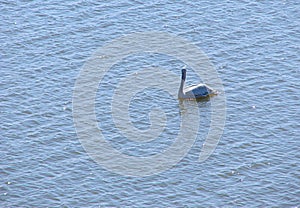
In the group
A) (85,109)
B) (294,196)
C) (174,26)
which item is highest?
(174,26)

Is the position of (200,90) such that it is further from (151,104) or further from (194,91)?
(151,104)

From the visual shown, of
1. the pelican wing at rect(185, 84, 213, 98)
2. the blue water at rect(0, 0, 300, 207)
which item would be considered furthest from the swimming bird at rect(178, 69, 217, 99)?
the blue water at rect(0, 0, 300, 207)

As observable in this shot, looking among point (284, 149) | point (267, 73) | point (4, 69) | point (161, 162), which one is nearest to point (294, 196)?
point (284, 149)

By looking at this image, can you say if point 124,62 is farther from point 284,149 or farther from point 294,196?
point 294,196

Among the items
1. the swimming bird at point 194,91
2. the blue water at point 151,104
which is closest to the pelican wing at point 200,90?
the swimming bird at point 194,91

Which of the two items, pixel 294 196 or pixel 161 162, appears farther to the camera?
pixel 161 162

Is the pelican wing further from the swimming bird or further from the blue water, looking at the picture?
the blue water
